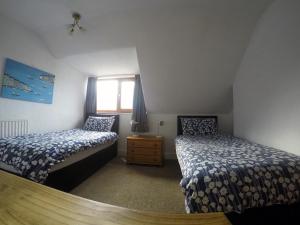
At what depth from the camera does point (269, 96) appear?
5.84 ft

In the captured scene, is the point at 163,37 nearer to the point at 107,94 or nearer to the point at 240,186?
the point at 240,186

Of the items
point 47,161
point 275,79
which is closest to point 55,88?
point 47,161

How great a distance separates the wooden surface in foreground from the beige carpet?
135cm

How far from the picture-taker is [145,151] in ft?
9.35

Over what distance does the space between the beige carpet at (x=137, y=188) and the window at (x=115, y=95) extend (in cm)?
152

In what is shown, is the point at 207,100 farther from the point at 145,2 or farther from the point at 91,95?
the point at 91,95

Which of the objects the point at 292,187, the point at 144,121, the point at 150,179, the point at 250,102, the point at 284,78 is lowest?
the point at 150,179

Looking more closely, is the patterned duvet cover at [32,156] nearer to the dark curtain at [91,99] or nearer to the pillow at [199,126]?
the dark curtain at [91,99]

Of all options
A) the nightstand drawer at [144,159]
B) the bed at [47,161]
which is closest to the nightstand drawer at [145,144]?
the nightstand drawer at [144,159]

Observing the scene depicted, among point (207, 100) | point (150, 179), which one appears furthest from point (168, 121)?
point (150, 179)

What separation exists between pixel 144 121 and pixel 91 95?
1.57 metres

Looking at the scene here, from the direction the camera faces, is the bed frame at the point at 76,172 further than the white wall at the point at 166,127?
No

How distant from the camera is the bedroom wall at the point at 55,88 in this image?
203cm

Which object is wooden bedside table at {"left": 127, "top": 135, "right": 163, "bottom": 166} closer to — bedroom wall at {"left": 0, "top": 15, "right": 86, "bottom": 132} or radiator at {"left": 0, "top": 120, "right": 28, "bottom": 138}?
bedroom wall at {"left": 0, "top": 15, "right": 86, "bottom": 132}
